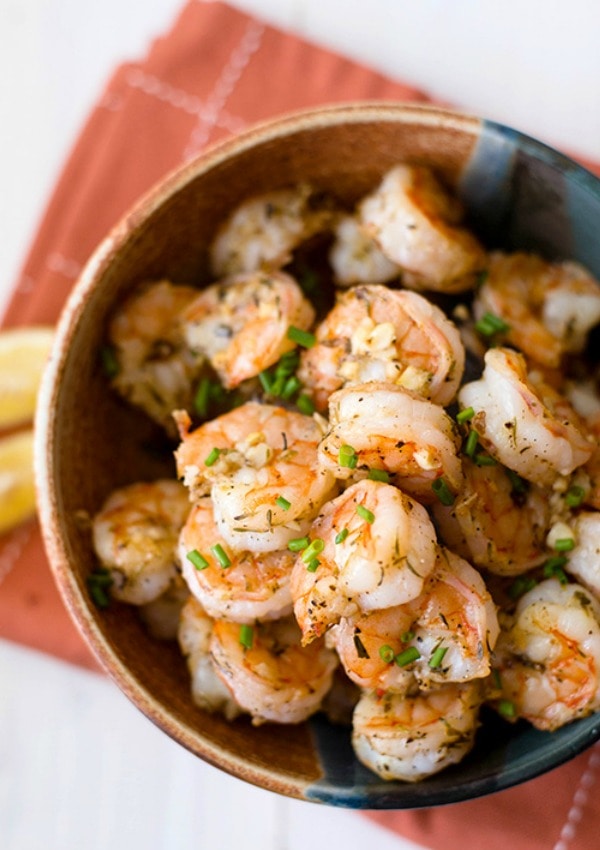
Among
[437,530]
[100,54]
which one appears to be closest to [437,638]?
[437,530]

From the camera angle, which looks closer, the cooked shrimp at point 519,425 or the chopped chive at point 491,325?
the cooked shrimp at point 519,425

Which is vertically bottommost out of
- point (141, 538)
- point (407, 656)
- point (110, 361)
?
point (141, 538)

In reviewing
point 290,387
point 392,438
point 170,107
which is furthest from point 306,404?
point 170,107

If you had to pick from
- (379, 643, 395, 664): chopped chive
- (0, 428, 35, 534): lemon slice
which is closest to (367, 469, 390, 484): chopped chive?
(379, 643, 395, 664): chopped chive

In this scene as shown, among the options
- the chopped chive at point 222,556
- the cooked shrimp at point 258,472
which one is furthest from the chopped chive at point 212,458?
the chopped chive at point 222,556

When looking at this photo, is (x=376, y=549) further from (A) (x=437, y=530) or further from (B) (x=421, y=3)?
(B) (x=421, y=3)

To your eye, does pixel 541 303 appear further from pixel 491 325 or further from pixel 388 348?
pixel 388 348

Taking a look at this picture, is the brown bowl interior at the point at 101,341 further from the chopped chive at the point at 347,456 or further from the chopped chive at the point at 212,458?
the chopped chive at the point at 347,456

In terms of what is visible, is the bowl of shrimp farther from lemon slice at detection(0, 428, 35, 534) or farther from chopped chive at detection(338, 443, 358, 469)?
lemon slice at detection(0, 428, 35, 534)
